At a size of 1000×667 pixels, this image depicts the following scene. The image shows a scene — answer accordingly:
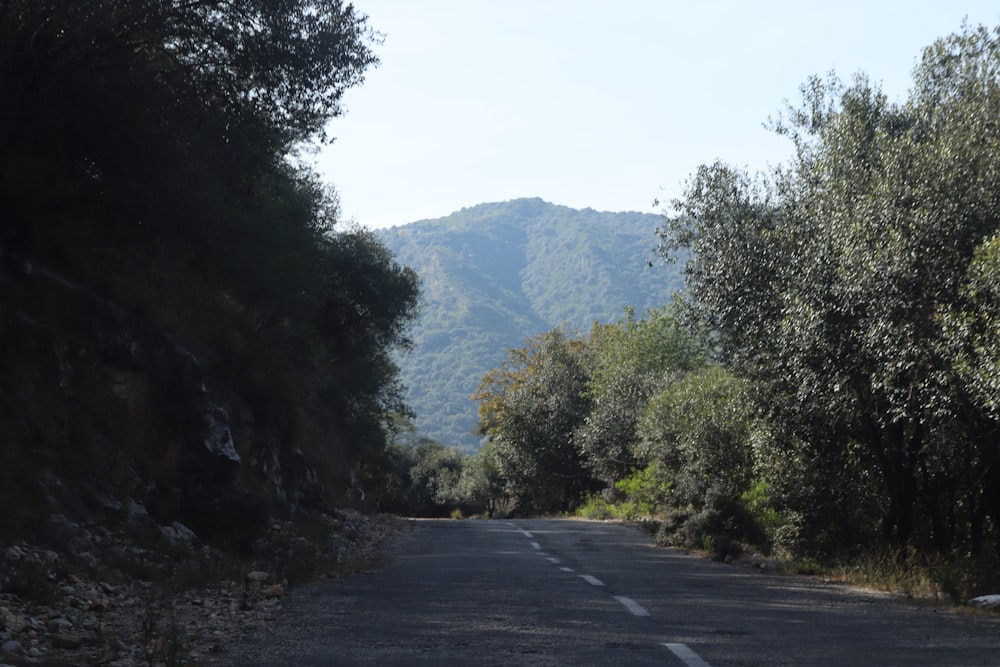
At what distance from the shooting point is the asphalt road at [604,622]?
7.45 metres

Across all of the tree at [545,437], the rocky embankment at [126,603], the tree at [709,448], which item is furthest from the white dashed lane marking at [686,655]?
the tree at [545,437]

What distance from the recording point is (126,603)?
10.2 meters

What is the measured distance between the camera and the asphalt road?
7453mm

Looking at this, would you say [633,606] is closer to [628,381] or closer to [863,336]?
[863,336]

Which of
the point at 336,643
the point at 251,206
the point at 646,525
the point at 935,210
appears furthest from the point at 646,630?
the point at 646,525

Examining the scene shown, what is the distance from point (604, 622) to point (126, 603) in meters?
4.90

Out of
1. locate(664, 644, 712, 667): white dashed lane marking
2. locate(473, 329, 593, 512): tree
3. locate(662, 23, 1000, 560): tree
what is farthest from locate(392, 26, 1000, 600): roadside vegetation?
locate(473, 329, 593, 512): tree

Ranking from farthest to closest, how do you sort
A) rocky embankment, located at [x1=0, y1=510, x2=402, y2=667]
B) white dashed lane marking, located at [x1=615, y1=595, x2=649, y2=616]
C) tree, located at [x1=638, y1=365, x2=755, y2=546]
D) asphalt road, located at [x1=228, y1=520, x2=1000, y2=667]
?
tree, located at [x1=638, y1=365, x2=755, y2=546], white dashed lane marking, located at [x1=615, y1=595, x2=649, y2=616], rocky embankment, located at [x1=0, y1=510, x2=402, y2=667], asphalt road, located at [x1=228, y1=520, x2=1000, y2=667]

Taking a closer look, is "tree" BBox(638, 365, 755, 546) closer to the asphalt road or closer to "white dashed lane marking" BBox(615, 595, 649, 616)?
the asphalt road

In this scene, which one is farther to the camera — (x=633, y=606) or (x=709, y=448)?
(x=709, y=448)

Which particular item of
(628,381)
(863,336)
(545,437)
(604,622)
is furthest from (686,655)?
(545,437)

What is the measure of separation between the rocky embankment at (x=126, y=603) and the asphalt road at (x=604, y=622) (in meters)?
0.49

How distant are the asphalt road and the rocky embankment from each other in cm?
49

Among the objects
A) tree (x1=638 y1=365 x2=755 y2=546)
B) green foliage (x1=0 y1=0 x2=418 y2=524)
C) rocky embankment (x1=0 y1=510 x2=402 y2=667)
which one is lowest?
rocky embankment (x1=0 y1=510 x2=402 y2=667)
